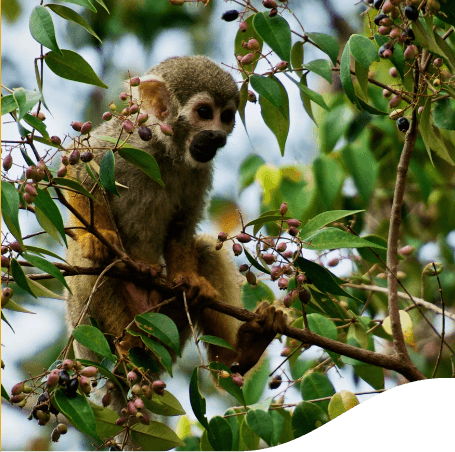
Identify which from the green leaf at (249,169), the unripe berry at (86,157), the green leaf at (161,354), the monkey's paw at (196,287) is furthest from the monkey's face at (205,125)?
the green leaf at (161,354)

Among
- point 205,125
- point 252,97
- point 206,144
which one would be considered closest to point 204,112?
point 205,125

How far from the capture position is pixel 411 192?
3381 mm

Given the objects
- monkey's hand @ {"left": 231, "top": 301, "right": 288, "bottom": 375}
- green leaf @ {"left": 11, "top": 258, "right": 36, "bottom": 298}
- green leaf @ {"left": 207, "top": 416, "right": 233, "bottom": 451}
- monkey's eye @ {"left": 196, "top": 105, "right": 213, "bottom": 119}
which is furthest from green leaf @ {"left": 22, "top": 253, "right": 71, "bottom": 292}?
monkey's eye @ {"left": 196, "top": 105, "right": 213, "bottom": 119}

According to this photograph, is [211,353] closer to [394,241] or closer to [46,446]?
[46,446]

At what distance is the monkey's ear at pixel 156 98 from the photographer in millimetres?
2635

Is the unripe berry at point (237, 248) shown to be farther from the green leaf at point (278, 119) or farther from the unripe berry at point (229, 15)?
the unripe berry at point (229, 15)

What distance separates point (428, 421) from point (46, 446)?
1255 millimetres

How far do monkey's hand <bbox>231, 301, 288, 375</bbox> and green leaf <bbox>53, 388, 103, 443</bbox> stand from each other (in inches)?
39.2

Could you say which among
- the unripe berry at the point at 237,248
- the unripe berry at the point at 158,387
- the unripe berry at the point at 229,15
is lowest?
the unripe berry at the point at 158,387

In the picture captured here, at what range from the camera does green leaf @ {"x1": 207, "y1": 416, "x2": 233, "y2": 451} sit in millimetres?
1568

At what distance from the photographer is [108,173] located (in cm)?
145

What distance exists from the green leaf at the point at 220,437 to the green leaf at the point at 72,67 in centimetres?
97

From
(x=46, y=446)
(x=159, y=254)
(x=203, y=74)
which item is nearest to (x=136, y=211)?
(x=159, y=254)

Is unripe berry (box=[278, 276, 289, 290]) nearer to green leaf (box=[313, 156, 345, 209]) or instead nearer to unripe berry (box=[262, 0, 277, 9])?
green leaf (box=[313, 156, 345, 209])
